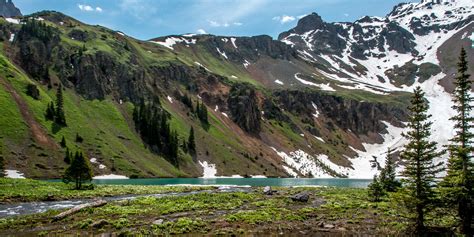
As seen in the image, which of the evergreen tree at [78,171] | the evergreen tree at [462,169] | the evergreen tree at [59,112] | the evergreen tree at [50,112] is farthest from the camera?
the evergreen tree at [59,112]

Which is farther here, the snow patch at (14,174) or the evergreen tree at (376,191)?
the snow patch at (14,174)

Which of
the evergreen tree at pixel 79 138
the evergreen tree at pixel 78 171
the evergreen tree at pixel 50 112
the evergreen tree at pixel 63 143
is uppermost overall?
the evergreen tree at pixel 50 112

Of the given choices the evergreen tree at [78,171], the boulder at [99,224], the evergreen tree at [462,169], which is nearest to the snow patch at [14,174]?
the evergreen tree at [78,171]

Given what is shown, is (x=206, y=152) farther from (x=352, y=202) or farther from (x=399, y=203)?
(x=399, y=203)

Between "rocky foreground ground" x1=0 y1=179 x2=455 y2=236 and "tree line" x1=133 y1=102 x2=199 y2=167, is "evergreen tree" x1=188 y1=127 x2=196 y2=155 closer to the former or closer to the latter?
"tree line" x1=133 y1=102 x2=199 y2=167

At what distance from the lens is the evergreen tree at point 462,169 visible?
114 feet

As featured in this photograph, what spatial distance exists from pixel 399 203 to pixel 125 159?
13009 cm

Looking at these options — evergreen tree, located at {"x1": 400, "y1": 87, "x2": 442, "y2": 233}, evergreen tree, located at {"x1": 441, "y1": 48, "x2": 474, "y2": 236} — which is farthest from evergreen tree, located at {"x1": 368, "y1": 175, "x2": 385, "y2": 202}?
evergreen tree, located at {"x1": 400, "y1": 87, "x2": 442, "y2": 233}

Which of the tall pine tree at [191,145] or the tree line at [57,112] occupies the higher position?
the tree line at [57,112]

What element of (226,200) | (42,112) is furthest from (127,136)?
(226,200)

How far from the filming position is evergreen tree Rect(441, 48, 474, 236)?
3472 centimetres

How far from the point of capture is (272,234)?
3353 cm

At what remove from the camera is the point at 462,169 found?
35.7 m

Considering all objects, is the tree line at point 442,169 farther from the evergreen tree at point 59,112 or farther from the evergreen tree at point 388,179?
the evergreen tree at point 59,112
